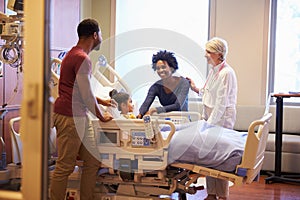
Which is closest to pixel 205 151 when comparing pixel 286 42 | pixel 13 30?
pixel 13 30

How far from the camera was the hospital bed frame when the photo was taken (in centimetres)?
261

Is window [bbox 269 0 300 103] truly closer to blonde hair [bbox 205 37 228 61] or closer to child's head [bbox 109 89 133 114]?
blonde hair [bbox 205 37 228 61]

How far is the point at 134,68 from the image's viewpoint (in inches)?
222

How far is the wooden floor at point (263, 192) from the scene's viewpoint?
370cm

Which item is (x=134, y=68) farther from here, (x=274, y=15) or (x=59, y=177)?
(x=59, y=177)

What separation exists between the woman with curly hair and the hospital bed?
51 centimetres

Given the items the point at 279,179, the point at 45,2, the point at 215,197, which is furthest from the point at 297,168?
the point at 45,2

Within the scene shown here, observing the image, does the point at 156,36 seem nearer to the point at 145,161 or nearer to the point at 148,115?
the point at 148,115

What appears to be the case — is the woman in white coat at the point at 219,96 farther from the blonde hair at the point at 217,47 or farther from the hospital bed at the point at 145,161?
the hospital bed at the point at 145,161

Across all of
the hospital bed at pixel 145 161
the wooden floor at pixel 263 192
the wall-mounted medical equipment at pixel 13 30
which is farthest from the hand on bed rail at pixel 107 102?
the wooden floor at pixel 263 192

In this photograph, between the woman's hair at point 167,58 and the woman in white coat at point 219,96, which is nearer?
the woman in white coat at point 219,96

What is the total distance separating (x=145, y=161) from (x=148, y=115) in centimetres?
29

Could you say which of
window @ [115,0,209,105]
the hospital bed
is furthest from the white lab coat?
window @ [115,0,209,105]

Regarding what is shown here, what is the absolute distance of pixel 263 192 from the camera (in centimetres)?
390
